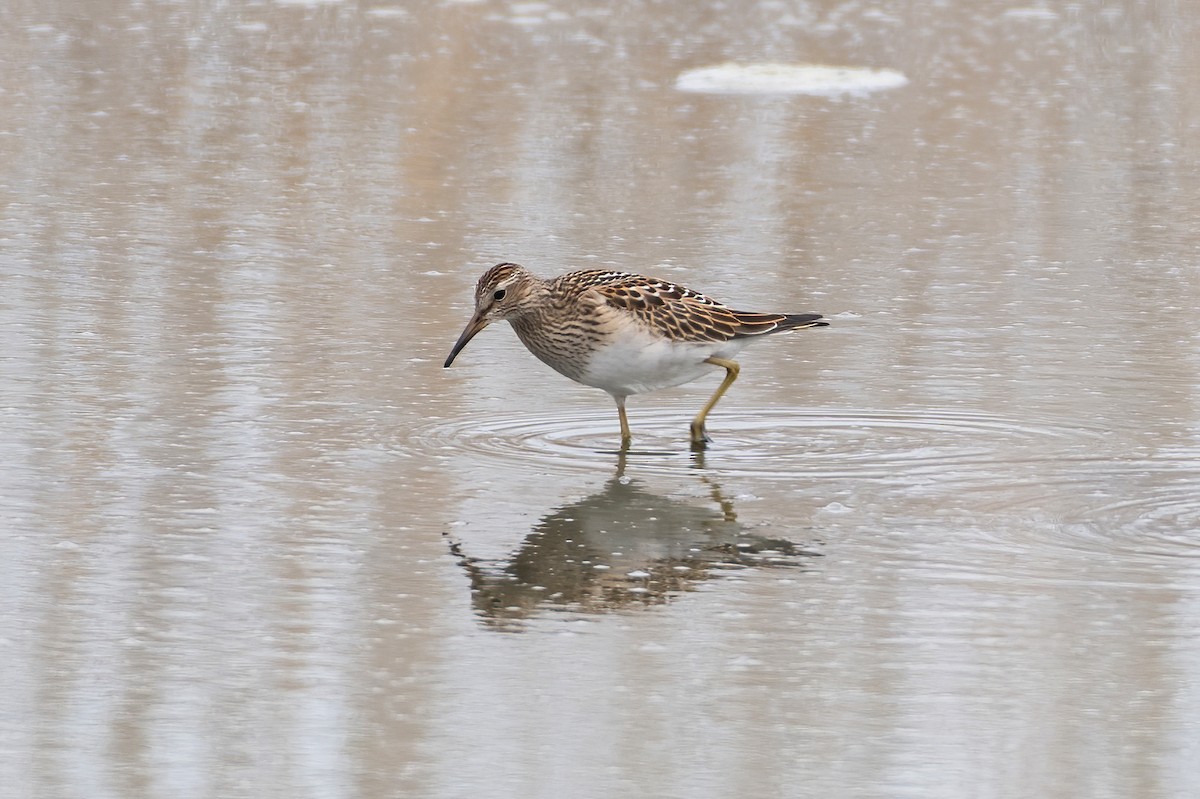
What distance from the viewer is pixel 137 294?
11078 millimetres

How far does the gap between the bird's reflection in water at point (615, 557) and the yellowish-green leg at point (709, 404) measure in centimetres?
Result: 89

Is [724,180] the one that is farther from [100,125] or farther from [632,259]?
[100,125]

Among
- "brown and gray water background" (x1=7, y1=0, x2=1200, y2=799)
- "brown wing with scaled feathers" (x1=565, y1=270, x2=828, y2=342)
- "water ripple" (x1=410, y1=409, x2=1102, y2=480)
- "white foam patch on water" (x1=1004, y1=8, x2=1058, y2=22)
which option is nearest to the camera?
"brown and gray water background" (x1=7, y1=0, x2=1200, y2=799)

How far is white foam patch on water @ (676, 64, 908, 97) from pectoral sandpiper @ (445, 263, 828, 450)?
30.7 ft

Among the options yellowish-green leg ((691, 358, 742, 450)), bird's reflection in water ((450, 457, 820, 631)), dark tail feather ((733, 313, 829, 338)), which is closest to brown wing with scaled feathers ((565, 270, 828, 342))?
dark tail feather ((733, 313, 829, 338))

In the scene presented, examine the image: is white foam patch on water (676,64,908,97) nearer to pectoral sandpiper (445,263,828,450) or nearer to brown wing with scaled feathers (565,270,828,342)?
brown wing with scaled feathers (565,270,828,342)

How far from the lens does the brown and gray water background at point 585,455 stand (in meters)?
5.40

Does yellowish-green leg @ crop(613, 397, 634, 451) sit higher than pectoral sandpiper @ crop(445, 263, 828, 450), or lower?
lower

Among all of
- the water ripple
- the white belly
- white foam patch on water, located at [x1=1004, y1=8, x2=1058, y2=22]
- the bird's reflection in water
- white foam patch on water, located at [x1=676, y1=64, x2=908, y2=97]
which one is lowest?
the water ripple

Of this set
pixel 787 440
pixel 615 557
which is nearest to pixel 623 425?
pixel 787 440

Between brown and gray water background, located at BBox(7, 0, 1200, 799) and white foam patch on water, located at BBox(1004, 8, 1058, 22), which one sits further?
white foam patch on water, located at BBox(1004, 8, 1058, 22)

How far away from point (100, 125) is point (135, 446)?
27.4 feet

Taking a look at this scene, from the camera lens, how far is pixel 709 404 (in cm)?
870

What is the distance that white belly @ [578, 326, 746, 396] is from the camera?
844cm
